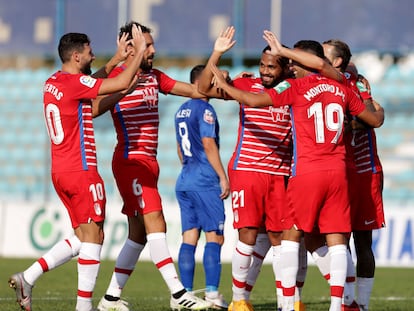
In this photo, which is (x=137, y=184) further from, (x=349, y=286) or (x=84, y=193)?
(x=349, y=286)

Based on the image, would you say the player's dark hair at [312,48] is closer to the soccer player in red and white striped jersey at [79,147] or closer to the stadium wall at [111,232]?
the soccer player in red and white striped jersey at [79,147]

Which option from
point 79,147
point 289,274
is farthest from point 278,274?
point 79,147

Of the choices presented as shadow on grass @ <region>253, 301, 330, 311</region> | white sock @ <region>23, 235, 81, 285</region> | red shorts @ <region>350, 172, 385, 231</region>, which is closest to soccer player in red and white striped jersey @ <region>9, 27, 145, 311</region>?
white sock @ <region>23, 235, 81, 285</region>

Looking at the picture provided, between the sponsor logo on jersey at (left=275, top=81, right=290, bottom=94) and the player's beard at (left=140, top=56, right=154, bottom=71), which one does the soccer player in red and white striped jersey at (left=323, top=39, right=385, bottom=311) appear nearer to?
the sponsor logo on jersey at (left=275, top=81, right=290, bottom=94)

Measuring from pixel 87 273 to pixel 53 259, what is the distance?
2.10 ft

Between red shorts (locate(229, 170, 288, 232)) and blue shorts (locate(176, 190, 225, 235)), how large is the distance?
5.87 feet

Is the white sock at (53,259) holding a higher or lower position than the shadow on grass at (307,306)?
higher

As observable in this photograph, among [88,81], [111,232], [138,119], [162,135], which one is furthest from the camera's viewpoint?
[162,135]

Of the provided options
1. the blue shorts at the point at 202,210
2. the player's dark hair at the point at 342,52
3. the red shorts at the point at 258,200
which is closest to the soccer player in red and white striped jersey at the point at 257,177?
the red shorts at the point at 258,200

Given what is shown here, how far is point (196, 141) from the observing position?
11.2 metres

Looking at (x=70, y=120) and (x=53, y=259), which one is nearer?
(x=70, y=120)

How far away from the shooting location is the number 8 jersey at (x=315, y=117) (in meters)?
8.04

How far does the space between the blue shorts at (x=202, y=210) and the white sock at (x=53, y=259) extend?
2335 mm

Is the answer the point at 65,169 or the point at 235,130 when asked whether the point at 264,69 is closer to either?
the point at 65,169
